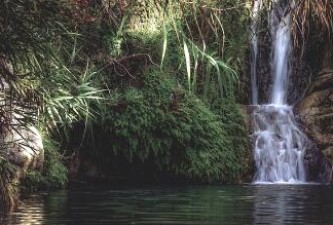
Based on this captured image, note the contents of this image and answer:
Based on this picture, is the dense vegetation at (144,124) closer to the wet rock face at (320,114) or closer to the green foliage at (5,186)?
the wet rock face at (320,114)

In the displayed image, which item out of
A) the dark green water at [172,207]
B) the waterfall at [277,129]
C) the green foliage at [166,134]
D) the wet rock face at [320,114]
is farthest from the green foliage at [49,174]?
the wet rock face at [320,114]

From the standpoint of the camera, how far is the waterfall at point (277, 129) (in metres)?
15.9

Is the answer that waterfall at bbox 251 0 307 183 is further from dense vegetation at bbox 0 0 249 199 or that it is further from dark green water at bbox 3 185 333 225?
dark green water at bbox 3 185 333 225

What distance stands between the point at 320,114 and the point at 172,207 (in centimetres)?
909

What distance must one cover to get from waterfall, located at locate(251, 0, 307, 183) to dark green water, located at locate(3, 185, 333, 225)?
4.15 metres

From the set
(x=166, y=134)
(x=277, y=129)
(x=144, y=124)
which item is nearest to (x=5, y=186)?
(x=144, y=124)

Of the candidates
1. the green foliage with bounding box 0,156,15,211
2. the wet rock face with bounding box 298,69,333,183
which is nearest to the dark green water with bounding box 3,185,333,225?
the green foliage with bounding box 0,156,15,211

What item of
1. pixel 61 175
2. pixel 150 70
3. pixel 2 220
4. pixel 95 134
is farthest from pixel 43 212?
pixel 150 70

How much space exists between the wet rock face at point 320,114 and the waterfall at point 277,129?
0.26m

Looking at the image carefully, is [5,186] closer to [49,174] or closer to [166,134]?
[49,174]

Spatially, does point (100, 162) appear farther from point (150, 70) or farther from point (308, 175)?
point (308, 175)

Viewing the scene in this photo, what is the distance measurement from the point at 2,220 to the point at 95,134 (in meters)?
8.18

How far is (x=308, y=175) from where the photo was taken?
15.8 meters

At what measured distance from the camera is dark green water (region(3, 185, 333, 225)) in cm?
691
